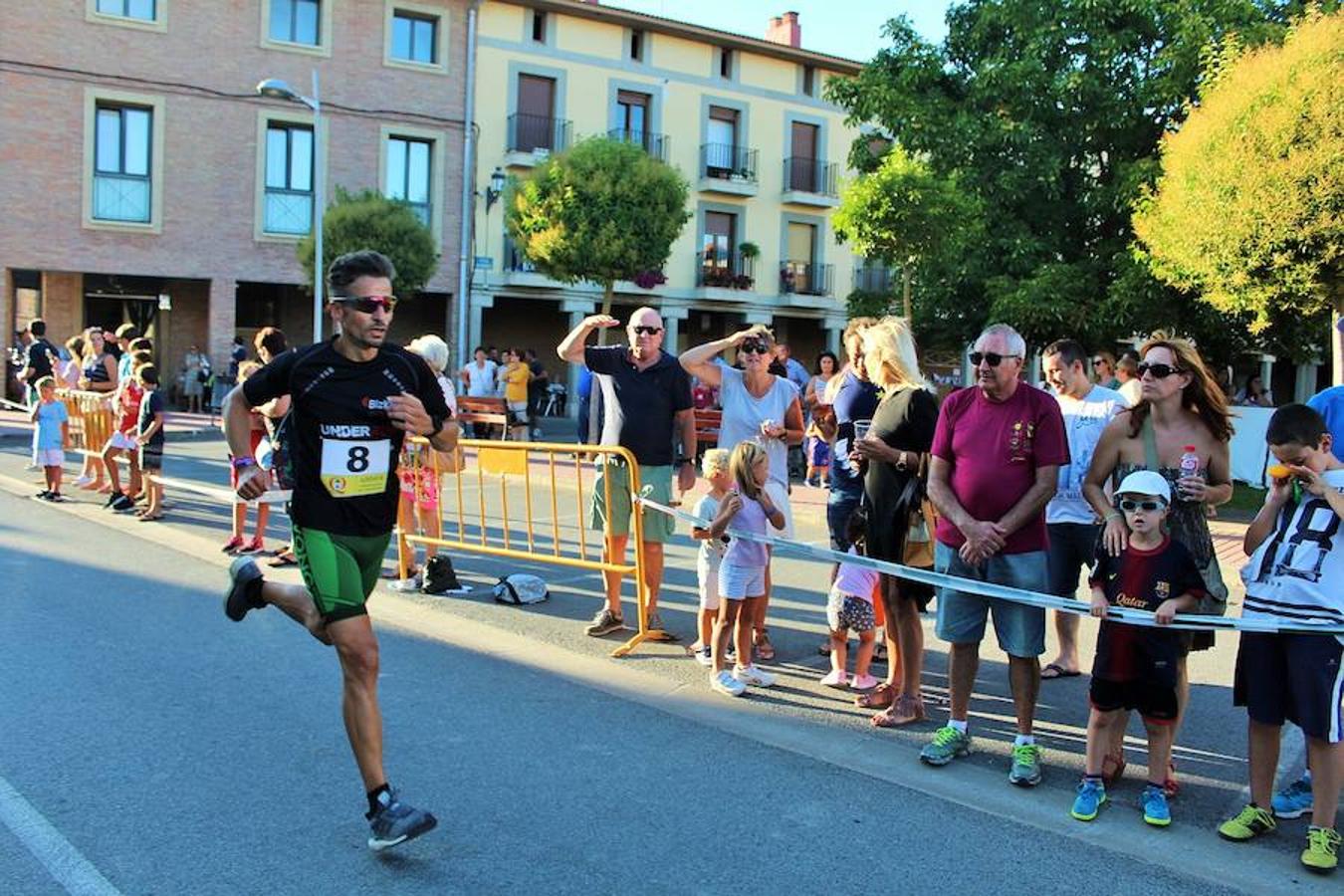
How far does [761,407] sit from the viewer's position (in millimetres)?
6715

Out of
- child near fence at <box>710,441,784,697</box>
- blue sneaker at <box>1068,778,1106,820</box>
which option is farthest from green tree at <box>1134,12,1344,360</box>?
blue sneaker at <box>1068,778,1106,820</box>

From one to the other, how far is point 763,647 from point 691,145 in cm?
3043

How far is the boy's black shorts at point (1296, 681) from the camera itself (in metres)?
4.16

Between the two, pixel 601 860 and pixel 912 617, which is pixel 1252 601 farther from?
pixel 601 860

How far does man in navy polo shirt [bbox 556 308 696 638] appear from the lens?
7.07 m

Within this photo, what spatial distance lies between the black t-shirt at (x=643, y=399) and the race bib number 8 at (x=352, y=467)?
115 inches

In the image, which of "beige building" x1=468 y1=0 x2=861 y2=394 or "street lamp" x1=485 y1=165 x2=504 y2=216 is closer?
"street lamp" x1=485 y1=165 x2=504 y2=216

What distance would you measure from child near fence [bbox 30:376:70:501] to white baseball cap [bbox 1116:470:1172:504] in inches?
459

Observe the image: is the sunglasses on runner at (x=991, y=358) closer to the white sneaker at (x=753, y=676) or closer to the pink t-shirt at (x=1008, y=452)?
the pink t-shirt at (x=1008, y=452)

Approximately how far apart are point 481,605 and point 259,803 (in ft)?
11.8

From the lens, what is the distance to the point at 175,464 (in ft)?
53.1

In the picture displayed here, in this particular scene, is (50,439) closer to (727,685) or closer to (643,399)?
(643,399)

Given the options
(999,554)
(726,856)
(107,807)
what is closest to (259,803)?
(107,807)

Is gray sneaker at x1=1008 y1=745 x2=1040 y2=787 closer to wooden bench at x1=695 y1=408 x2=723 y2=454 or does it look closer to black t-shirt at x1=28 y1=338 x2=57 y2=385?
wooden bench at x1=695 y1=408 x2=723 y2=454
